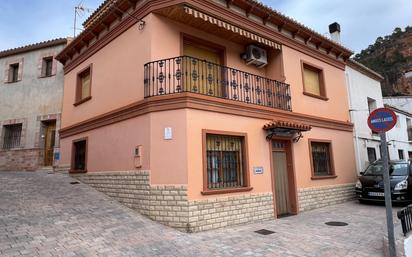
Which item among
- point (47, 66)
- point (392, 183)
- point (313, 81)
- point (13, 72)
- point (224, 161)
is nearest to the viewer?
point (224, 161)

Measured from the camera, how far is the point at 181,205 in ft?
24.4

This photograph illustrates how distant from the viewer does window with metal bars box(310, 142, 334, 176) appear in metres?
11.6

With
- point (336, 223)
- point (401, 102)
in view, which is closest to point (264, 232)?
point (336, 223)

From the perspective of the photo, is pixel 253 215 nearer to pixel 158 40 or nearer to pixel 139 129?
pixel 139 129

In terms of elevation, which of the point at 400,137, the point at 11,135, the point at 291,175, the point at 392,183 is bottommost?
the point at 392,183

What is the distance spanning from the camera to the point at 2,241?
5.49 m

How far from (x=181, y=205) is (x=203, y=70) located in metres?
4.46

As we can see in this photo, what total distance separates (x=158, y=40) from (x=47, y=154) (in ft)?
30.1

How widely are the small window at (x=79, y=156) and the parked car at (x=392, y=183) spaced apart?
11.0 metres

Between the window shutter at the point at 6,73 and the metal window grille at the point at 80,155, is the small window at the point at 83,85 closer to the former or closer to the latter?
the metal window grille at the point at 80,155

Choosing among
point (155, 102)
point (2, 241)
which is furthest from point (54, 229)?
point (155, 102)

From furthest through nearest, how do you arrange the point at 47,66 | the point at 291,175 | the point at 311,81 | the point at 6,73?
the point at 6,73, the point at 47,66, the point at 311,81, the point at 291,175

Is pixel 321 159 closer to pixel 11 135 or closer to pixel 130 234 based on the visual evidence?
pixel 130 234

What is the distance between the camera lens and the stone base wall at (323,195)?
412 inches
